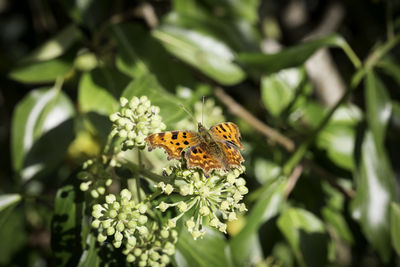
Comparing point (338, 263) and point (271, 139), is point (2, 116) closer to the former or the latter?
point (271, 139)

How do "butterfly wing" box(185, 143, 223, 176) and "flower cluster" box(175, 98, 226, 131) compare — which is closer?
"butterfly wing" box(185, 143, 223, 176)

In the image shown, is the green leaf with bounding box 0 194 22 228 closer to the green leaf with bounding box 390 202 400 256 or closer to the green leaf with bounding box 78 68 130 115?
the green leaf with bounding box 78 68 130 115

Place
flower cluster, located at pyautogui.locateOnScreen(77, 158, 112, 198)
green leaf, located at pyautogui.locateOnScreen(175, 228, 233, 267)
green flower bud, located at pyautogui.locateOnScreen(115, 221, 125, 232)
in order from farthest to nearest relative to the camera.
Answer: green leaf, located at pyautogui.locateOnScreen(175, 228, 233, 267)
flower cluster, located at pyautogui.locateOnScreen(77, 158, 112, 198)
green flower bud, located at pyautogui.locateOnScreen(115, 221, 125, 232)

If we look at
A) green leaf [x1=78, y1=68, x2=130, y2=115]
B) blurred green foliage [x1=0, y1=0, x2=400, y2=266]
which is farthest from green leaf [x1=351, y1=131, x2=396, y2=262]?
green leaf [x1=78, y1=68, x2=130, y2=115]

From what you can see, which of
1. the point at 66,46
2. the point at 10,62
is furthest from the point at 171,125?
the point at 10,62

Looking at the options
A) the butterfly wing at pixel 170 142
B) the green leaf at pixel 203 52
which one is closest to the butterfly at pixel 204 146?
the butterfly wing at pixel 170 142

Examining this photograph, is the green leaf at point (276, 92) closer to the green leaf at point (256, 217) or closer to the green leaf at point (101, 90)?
the green leaf at point (256, 217)

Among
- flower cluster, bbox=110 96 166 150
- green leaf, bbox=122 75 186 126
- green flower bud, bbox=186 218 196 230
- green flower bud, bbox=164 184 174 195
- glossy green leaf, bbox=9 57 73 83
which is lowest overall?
glossy green leaf, bbox=9 57 73 83
